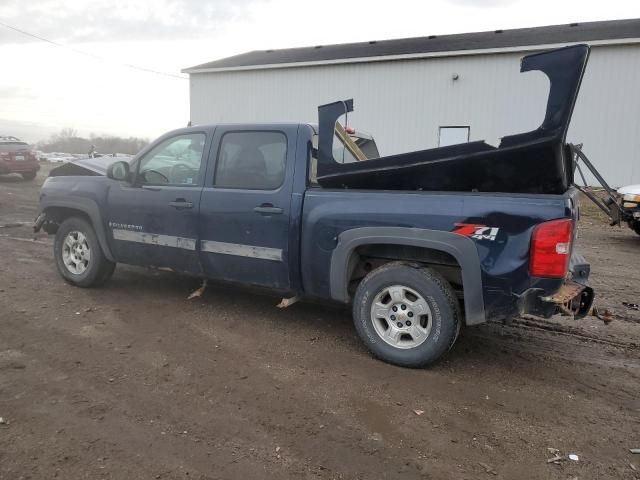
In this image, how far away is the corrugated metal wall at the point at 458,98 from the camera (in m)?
16.9

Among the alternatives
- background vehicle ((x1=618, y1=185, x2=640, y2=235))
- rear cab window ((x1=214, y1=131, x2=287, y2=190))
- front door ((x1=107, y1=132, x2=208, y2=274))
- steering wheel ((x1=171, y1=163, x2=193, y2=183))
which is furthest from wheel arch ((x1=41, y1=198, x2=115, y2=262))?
background vehicle ((x1=618, y1=185, x2=640, y2=235))

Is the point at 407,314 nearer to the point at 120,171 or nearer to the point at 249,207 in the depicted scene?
the point at 249,207

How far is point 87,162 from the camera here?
22.0 feet

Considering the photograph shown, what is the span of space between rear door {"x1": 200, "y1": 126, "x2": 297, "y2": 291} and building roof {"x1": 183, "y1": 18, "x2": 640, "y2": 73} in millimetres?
15551

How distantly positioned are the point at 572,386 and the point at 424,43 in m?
19.0

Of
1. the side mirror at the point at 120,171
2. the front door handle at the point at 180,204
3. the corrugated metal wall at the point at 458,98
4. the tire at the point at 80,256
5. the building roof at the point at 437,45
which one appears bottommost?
the tire at the point at 80,256

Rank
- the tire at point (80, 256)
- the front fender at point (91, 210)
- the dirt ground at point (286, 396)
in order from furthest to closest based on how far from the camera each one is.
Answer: the tire at point (80, 256) → the front fender at point (91, 210) → the dirt ground at point (286, 396)

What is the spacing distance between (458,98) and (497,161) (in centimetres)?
1620

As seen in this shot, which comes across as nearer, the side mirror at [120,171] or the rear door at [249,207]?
the rear door at [249,207]

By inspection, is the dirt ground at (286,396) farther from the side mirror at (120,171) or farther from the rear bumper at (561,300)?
the side mirror at (120,171)

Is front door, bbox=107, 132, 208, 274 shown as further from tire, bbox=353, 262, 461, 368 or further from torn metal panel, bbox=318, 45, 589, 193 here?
tire, bbox=353, 262, 461, 368

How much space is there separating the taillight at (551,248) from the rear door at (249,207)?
1.95 meters

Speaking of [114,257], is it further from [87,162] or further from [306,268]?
[306,268]

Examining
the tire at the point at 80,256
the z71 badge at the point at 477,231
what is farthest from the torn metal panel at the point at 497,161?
the tire at the point at 80,256
